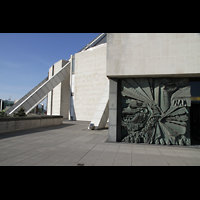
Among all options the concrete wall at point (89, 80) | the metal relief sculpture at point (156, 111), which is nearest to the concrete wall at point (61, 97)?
the concrete wall at point (89, 80)

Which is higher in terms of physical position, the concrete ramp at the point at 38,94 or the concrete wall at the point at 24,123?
the concrete ramp at the point at 38,94

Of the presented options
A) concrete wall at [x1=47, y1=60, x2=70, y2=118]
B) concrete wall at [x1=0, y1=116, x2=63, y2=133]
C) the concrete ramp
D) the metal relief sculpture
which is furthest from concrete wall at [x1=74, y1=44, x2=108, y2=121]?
the metal relief sculpture

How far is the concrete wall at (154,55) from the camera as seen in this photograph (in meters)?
9.09

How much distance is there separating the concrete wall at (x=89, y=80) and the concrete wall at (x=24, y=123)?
380 inches

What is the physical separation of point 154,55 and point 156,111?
313cm

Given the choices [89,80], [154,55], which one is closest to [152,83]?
[154,55]

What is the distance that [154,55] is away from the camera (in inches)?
372

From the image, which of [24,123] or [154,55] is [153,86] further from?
[24,123]

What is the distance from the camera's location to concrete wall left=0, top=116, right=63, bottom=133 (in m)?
12.3

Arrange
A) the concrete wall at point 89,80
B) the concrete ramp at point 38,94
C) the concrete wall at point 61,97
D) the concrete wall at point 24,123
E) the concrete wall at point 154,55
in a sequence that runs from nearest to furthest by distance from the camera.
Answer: the concrete wall at point 154,55 < the concrete wall at point 24,123 < the concrete ramp at point 38,94 < the concrete wall at point 89,80 < the concrete wall at point 61,97

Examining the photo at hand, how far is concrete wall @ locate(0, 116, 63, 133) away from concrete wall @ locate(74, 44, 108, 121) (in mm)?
9649

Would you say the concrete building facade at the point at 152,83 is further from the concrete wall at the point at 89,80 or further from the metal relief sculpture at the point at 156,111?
the concrete wall at the point at 89,80

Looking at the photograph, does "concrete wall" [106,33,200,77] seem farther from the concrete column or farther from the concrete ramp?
the concrete ramp
